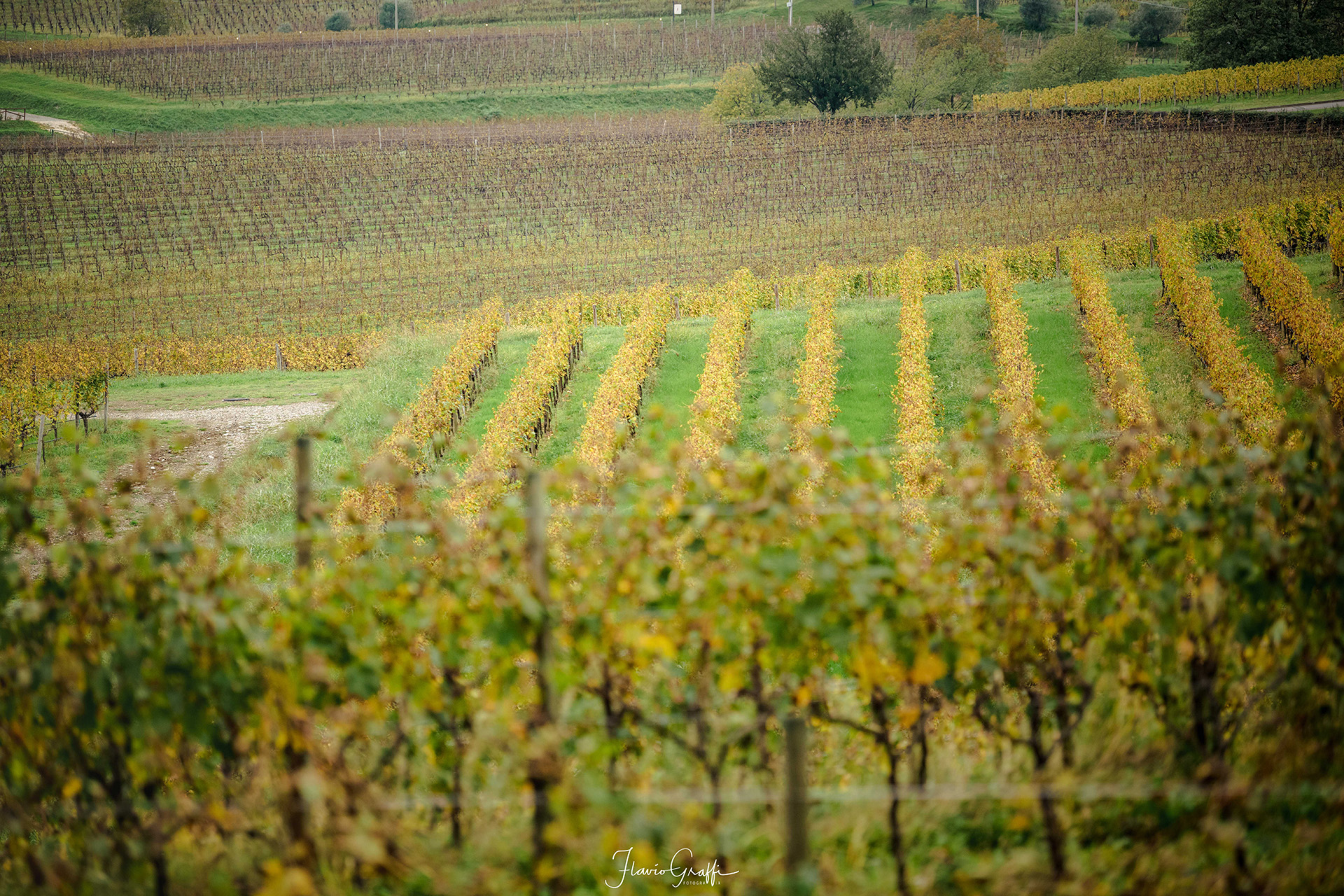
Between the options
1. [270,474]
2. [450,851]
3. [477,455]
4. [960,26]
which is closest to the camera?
[450,851]

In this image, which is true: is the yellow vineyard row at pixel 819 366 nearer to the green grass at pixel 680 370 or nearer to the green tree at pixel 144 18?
the green grass at pixel 680 370

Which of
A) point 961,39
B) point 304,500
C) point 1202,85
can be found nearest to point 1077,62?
point 1202,85

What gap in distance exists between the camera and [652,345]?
842 inches

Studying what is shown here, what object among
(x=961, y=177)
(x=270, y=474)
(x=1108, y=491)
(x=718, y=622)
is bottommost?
(x=270, y=474)

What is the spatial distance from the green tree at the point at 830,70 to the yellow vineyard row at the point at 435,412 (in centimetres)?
3966

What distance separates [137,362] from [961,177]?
3520 cm

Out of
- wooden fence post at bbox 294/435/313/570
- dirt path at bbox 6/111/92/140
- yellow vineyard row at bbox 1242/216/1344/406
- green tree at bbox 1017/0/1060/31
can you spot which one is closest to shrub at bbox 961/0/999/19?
green tree at bbox 1017/0/1060/31

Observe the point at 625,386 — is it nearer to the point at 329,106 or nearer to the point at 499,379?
the point at 499,379

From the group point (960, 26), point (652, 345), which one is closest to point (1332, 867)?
point (652, 345)

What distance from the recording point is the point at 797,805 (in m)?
2.92

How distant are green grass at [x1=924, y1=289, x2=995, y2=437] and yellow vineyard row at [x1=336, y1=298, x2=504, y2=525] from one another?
9086mm

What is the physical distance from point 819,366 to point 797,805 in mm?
15310

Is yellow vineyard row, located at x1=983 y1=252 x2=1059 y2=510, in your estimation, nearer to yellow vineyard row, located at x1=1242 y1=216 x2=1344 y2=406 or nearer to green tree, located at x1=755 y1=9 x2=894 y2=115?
yellow vineyard row, located at x1=1242 y1=216 x2=1344 y2=406

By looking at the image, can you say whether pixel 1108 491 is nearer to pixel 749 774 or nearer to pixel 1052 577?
pixel 1052 577
